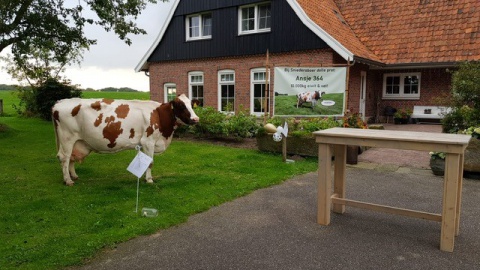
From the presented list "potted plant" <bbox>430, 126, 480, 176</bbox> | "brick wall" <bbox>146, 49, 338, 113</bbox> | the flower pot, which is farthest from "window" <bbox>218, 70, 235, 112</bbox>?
"potted plant" <bbox>430, 126, 480, 176</bbox>

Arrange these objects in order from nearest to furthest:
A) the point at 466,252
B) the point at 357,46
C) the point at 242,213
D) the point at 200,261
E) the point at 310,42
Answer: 1. the point at 200,261
2. the point at 466,252
3. the point at 242,213
4. the point at 310,42
5. the point at 357,46

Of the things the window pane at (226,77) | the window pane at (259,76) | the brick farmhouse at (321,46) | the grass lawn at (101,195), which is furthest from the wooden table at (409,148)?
the window pane at (226,77)

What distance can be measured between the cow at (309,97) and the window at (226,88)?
20.4 feet

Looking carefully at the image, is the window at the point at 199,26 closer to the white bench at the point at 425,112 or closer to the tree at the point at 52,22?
the tree at the point at 52,22

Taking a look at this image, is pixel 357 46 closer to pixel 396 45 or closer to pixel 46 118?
pixel 396 45

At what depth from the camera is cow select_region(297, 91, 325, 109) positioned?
36.5 ft

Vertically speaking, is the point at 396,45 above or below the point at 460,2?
below

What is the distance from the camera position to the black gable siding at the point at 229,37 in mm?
14984

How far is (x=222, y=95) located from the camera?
17.6m

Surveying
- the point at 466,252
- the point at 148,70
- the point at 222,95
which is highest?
the point at 148,70

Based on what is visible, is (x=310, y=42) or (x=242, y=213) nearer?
(x=242, y=213)

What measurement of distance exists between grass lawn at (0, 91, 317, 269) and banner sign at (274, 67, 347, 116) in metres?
2.02

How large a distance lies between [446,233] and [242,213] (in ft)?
8.20

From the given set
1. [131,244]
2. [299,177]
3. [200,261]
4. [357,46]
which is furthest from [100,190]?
[357,46]
